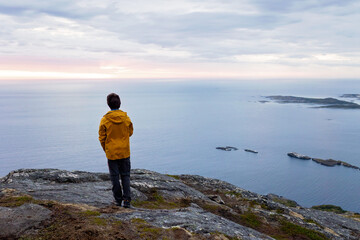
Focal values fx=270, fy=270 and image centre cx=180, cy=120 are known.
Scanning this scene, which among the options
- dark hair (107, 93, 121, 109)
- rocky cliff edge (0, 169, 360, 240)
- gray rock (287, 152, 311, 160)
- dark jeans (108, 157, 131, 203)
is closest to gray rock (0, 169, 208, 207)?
rocky cliff edge (0, 169, 360, 240)

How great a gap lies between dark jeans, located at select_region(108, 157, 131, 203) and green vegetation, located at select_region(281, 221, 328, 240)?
8764 millimetres

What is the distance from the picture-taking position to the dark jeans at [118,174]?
34.8 feet

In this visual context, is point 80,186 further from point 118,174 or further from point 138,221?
point 138,221

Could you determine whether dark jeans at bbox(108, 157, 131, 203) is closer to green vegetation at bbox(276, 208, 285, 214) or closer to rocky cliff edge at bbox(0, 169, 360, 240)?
rocky cliff edge at bbox(0, 169, 360, 240)

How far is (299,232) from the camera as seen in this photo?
554 inches

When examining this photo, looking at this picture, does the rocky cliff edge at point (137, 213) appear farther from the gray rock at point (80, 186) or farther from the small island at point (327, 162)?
the small island at point (327, 162)

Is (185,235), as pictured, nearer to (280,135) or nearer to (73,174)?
(73,174)

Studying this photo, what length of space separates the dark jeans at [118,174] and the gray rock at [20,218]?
2.66 m

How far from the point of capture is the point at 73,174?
53.2 feet

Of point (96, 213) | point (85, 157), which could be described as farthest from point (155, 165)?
point (96, 213)

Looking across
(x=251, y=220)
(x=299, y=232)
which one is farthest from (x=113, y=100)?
(x=299, y=232)

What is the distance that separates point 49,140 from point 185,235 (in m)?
162

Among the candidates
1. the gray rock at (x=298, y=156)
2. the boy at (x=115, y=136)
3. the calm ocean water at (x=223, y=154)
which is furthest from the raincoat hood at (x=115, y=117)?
the gray rock at (x=298, y=156)

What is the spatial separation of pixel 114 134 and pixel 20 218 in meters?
4.01
